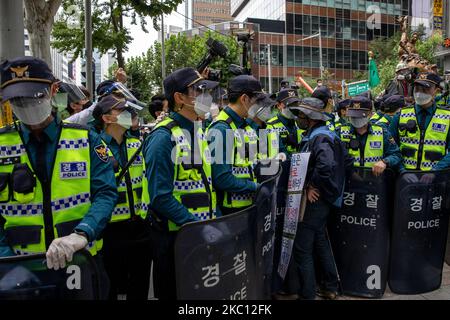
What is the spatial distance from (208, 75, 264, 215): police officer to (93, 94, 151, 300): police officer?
71 cm

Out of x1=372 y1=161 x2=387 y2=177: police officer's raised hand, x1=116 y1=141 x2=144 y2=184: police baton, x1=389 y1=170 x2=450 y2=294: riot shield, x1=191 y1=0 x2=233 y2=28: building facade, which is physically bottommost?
x1=389 y1=170 x2=450 y2=294: riot shield

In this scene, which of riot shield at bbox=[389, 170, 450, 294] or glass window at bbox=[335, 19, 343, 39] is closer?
riot shield at bbox=[389, 170, 450, 294]

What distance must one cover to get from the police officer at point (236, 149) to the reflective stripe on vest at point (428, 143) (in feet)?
7.02

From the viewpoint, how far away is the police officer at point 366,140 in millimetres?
4992

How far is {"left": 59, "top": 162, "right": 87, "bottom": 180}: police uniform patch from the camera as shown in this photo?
2.35 metres

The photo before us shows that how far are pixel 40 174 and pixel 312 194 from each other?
8.57ft

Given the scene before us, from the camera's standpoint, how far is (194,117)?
3072mm

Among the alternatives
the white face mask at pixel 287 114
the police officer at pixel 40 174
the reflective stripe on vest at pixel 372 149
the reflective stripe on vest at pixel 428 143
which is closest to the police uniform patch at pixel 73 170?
the police officer at pixel 40 174

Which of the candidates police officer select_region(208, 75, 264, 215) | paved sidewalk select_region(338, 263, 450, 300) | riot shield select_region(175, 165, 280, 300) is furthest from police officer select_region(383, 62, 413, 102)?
riot shield select_region(175, 165, 280, 300)

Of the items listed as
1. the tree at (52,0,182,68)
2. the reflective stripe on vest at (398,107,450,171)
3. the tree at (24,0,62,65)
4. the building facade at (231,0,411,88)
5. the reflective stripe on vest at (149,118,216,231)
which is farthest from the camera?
the building facade at (231,0,411,88)

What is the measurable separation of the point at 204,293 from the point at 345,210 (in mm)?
2623

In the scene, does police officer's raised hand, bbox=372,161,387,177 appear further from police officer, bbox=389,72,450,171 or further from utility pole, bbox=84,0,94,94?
utility pole, bbox=84,0,94,94

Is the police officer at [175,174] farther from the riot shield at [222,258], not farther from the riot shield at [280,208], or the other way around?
the riot shield at [280,208]

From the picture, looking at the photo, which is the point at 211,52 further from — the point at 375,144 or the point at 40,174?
the point at 40,174
